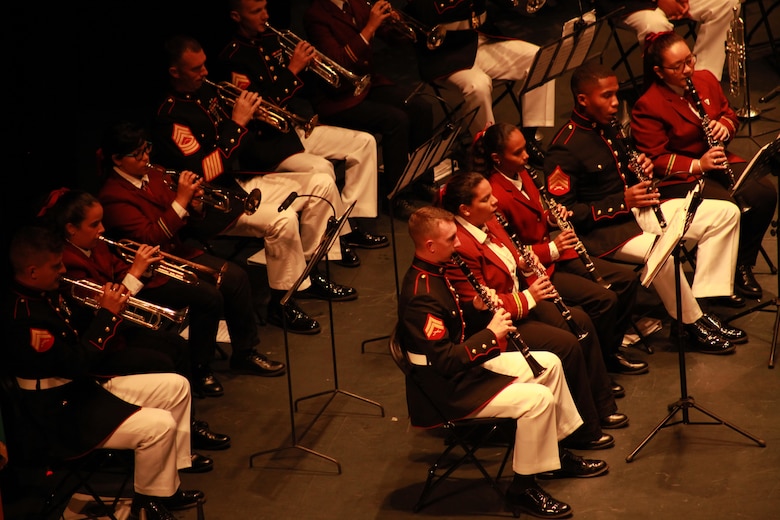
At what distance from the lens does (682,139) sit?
7078mm

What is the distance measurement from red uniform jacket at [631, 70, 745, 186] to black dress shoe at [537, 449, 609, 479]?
210cm

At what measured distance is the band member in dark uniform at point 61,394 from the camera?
525 centimetres

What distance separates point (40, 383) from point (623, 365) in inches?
122

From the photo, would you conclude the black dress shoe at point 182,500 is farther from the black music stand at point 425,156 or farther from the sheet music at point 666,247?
the sheet music at point 666,247

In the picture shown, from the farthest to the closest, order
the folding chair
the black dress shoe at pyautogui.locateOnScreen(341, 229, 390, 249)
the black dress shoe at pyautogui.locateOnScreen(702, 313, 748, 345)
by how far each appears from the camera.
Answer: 1. the black dress shoe at pyautogui.locateOnScreen(341, 229, 390, 249)
2. the black dress shoe at pyautogui.locateOnScreen(702, 313, 748, 345)
3. the folding chair

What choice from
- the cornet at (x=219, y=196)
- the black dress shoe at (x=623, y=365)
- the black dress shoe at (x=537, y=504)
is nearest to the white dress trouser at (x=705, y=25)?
the black dress shoe at (x=623, y=365)

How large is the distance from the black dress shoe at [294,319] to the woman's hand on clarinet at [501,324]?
6.17 ft

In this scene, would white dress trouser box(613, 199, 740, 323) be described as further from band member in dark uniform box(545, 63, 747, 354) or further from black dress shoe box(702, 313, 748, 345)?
black dress shoe box(702, 313, 748, 345)

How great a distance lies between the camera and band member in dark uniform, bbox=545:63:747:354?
664 centimetres

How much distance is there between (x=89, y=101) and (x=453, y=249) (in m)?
3.77

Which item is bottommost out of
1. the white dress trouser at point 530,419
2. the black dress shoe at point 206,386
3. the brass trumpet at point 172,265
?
the black dress shoe at point 206,386

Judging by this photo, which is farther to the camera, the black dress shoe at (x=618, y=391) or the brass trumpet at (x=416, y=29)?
the brass trumpet at (x=416, y=29)

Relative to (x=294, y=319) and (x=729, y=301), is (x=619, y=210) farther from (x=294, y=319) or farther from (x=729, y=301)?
(x=294, y=319)

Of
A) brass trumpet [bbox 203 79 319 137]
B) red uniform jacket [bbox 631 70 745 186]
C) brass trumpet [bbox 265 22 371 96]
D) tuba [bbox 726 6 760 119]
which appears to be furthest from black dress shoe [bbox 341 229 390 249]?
tuba [bbox 726 6 760 119]
